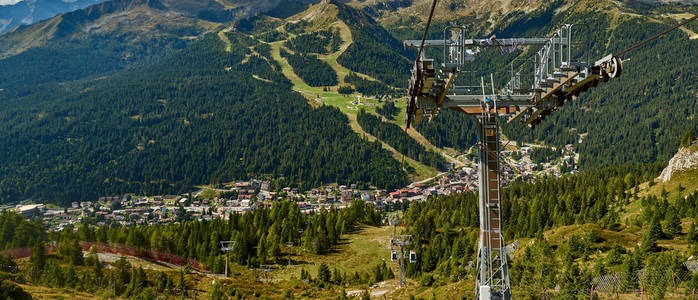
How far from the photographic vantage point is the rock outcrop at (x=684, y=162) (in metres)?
101

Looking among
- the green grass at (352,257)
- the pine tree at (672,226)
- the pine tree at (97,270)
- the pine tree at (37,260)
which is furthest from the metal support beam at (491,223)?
the green grass at (352,257)

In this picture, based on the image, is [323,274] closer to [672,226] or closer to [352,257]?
[352,257]

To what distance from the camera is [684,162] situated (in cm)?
10412

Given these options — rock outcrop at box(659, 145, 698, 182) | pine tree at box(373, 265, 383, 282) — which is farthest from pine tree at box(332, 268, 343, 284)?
rock outcrop at box(659, 145, 698, 182)

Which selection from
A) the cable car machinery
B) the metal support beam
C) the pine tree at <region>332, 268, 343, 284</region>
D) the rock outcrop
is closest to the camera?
the cable car machinery

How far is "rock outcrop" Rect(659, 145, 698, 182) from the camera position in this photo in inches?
3984

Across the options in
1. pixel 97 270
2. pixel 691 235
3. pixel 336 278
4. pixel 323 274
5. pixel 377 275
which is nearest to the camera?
pixel 691 235

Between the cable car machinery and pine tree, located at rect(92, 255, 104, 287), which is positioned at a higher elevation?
the cable car machinery

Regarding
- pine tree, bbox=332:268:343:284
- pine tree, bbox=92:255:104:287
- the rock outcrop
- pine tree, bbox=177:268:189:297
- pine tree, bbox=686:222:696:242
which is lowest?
pine tree, bbox=332:268:343:284

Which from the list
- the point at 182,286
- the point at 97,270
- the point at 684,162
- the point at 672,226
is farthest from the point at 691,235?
the point at 97,270

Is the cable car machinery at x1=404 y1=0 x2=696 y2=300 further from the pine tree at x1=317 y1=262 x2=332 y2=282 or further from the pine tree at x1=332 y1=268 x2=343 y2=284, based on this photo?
the pine tree at x1=332 y1=268 x2=343 y2=284

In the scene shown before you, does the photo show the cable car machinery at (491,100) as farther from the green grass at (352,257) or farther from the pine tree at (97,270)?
the green grass at (352,257)

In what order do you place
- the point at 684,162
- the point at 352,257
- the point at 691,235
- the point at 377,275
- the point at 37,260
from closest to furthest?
the point at 691,235
the point at 37,260
the point at 377,275
the point at 352,257
the point at 684,162

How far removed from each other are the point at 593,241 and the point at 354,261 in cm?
4464
